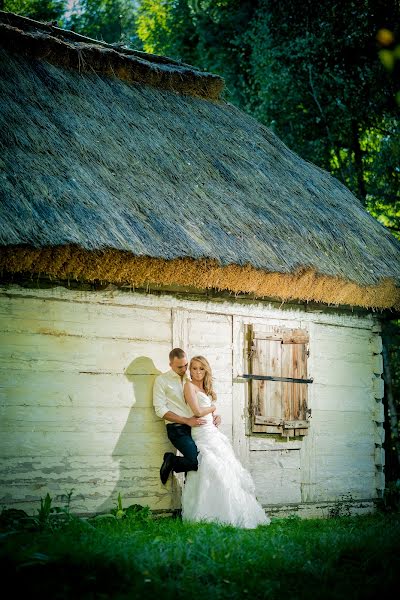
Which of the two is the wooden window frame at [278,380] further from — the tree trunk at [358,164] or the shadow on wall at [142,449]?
the tree trunk at [358,164]

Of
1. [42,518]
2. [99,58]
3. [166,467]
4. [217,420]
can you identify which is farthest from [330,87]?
[42,518]

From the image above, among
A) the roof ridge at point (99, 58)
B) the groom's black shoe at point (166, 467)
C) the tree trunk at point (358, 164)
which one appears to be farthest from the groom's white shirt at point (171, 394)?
the tree trunk at point (358, 164)

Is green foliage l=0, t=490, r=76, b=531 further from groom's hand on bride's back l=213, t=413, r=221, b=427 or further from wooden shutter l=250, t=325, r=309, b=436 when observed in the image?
wooden shutter l=250, t=325, r=309, b=436

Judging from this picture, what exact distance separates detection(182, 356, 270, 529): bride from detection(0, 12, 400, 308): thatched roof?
1.05m

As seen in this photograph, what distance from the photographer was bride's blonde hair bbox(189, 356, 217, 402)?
7070mm

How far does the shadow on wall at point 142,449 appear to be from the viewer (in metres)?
6.93

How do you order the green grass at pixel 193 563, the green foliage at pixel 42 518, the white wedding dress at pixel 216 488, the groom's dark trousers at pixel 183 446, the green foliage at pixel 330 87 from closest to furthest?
the green grass at pixel 193 563 → the green foliage at pixel 42 518 → the white wedding dress at pixel 216 488 → the groom's dark trousers at pixel 183 446 → the green foliage at pixel 330 87

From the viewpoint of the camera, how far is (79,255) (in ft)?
20.5

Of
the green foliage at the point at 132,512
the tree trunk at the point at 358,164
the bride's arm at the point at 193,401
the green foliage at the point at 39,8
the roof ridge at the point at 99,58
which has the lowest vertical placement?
the green foliage at the point at 132,512

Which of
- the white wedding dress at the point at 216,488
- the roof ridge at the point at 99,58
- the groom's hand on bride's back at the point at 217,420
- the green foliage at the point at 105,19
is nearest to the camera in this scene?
the white wedding dress at the point at 216,488

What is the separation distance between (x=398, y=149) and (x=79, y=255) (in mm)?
10300

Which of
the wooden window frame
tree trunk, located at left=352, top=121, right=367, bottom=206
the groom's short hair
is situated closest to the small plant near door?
the wooden window frame

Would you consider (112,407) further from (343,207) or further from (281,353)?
(343,207)

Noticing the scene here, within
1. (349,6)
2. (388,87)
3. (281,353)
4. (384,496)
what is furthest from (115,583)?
(349,6)
